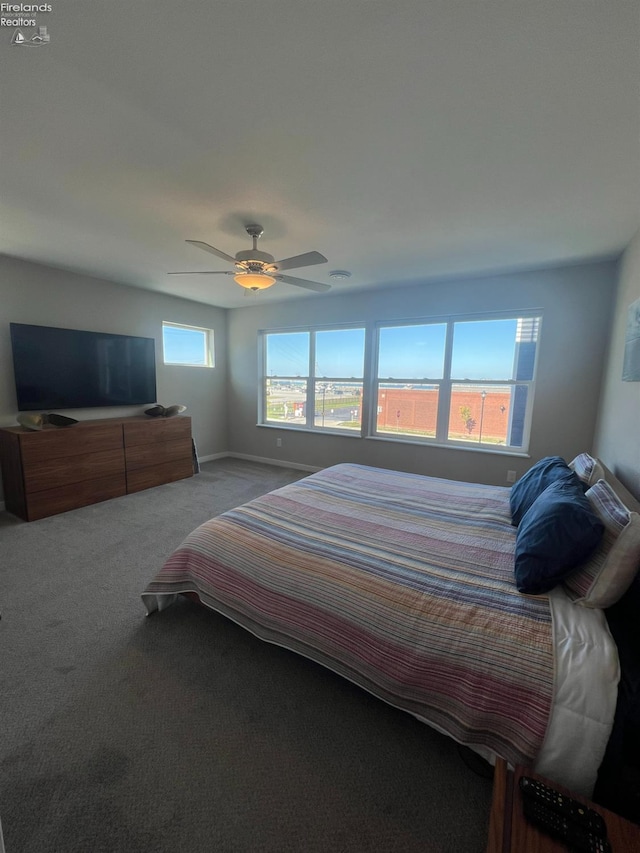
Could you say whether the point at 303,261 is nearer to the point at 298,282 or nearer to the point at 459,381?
the point at 298,282

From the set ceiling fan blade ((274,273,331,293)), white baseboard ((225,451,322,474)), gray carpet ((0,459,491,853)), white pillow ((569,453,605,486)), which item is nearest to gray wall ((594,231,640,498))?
white pillow ((569,453,605,486))

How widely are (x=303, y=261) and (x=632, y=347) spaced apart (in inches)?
88.8

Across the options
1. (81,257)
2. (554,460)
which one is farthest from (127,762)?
(81,257)

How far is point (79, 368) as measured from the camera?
374 cm

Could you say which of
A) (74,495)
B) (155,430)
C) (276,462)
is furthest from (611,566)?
(276,462)

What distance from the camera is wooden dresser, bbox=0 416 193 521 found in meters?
3.10

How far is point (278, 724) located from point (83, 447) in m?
3.25

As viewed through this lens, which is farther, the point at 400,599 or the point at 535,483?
the point at 535,483

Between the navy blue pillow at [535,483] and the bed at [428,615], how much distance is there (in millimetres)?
97

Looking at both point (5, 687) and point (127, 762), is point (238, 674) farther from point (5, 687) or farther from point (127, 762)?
point (5, 687)

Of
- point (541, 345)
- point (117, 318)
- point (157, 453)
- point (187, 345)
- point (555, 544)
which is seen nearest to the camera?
point (555, 544)

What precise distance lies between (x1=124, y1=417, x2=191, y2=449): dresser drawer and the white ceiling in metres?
2.03

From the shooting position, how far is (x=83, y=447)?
3439 millimetres

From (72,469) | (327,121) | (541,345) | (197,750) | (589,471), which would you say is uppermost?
(327,121)
